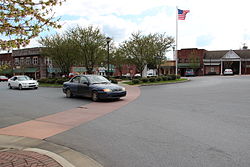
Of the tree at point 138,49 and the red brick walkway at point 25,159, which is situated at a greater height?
the tree at point 138,49

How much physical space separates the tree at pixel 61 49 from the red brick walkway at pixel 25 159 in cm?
2195

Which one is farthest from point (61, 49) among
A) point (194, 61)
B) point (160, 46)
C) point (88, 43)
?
point (194, 61)

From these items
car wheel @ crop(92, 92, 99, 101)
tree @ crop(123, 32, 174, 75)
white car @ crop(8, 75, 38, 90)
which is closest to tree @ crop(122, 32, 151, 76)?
tree @ crop(123, 32, 174, 75)

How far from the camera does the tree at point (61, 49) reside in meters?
25.8

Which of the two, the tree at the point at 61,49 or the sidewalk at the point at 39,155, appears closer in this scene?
the sidewalk at the point at 39,155

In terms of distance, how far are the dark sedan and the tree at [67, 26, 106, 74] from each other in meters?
11.4

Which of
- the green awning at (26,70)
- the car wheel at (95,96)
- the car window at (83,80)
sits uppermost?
the green awning at (26,70)

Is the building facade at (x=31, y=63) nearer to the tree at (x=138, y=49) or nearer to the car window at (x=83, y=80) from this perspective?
the tree at (x=138, y=49)

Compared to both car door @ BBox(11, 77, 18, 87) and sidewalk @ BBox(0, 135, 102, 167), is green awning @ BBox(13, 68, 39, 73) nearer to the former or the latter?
car door @ BBox(11, 77, 18, 87)

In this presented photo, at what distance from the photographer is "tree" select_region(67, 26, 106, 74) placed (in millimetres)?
24547

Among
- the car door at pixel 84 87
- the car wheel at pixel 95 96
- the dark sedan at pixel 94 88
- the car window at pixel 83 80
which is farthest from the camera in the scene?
the car window at pixel 83 80

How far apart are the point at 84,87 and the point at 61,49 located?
14976 millimetres

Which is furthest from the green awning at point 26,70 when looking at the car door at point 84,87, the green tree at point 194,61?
the car door at point 84,87

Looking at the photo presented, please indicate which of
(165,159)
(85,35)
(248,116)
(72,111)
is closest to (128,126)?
(165,159)
